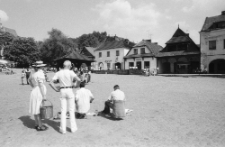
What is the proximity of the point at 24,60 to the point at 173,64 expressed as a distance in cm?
4309

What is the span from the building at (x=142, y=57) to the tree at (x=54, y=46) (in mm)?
22697

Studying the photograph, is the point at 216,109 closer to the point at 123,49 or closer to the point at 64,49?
the point at 123,49

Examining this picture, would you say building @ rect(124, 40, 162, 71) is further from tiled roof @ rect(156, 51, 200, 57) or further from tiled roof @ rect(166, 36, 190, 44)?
tiled roof @ rect(166, 36, 190, 44)

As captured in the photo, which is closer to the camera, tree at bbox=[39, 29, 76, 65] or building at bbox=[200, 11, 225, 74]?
building at bbox=[200, 11, 225, 74]

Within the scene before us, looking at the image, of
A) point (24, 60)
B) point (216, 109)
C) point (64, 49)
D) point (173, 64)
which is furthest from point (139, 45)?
point (24, 60)

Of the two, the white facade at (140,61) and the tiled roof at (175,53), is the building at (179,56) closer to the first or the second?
the tiled roof at (175,53)

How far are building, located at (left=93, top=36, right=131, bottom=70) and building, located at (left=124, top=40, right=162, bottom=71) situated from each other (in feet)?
5.87

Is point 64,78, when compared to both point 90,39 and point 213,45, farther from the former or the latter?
point 90,39

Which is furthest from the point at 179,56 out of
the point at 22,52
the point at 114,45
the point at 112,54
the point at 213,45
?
the point at 22,52

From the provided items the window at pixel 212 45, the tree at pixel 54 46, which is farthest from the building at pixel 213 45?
the tree at pixel 54 46

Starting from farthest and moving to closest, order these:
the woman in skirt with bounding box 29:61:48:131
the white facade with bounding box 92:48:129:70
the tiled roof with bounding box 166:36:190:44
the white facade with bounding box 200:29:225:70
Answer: the white facade with bounding box 92:48:129:70
the tiled roof with bounding box 166:36:190:44
the white facade with bounding box 200:29:225:70
the woman in skirt with bounding box 29:61:48:131


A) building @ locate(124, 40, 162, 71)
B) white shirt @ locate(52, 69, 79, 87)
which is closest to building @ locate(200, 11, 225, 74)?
building @ locate(124, 40, 162, 71)

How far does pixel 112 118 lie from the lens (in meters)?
5.48

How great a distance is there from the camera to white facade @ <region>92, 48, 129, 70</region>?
127ft
